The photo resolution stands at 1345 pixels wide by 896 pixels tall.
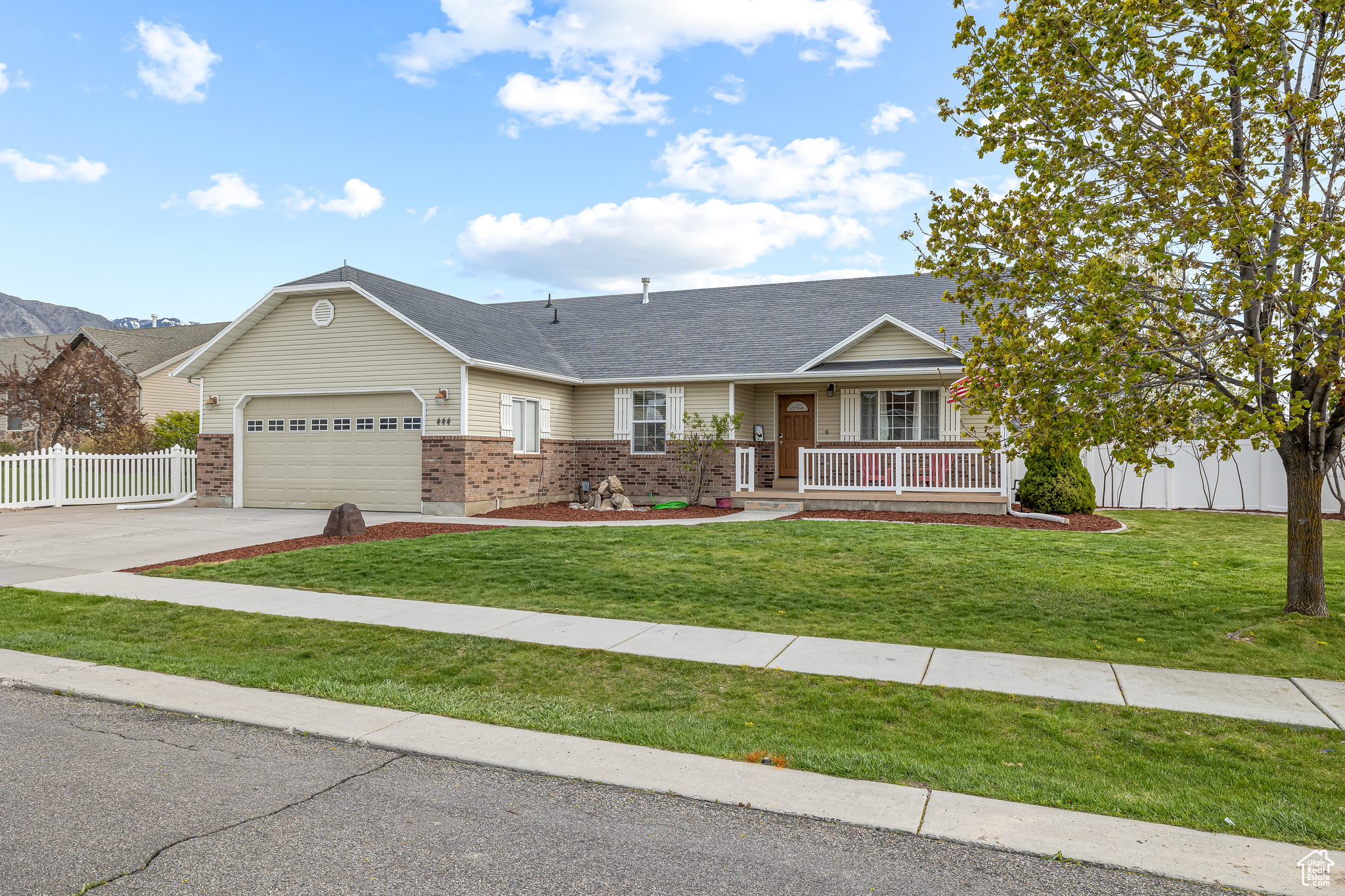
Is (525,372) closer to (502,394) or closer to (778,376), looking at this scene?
(502,394)

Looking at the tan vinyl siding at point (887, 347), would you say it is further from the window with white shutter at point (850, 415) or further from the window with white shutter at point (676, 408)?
the window with white shutter at point (676, 408)

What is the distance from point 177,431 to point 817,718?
27.8m

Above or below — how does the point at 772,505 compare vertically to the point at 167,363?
below

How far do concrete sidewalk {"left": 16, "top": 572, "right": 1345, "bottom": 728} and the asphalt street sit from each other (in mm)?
2445

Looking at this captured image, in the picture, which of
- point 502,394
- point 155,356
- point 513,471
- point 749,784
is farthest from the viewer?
point 155,356

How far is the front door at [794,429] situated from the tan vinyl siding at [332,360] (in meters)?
6.85

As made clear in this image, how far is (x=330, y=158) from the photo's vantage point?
60.7ft

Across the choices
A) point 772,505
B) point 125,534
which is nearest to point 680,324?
point 772,505

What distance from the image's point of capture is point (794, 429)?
832 inches

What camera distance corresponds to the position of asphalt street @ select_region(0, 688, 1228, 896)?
3301mm

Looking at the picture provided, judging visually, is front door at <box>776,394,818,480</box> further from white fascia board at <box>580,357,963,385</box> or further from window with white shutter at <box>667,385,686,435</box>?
window with white shutter at <box>667,385,686,435</box>

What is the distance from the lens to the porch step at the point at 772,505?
720 inches

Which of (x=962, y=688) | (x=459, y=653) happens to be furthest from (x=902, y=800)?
(x=459, y=653)

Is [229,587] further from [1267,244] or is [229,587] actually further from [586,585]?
[1267,244]
